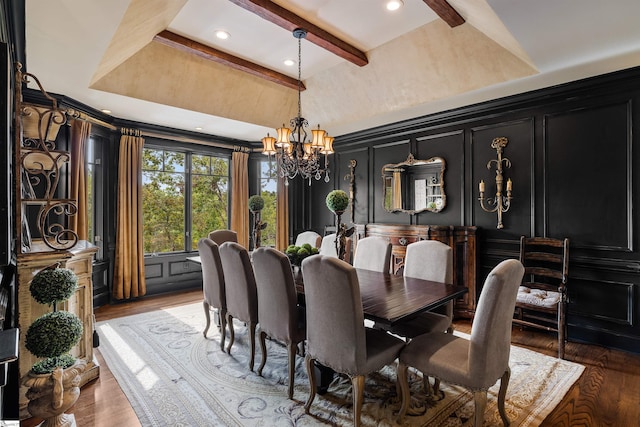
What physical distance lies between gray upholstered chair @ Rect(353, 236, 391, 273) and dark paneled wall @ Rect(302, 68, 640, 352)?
1585mm

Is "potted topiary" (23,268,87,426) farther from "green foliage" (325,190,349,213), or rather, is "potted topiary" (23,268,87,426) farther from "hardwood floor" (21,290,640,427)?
"green foliage" (325,190,349,213)

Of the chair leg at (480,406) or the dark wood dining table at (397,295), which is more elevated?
the dark wood dining table at (397,295)

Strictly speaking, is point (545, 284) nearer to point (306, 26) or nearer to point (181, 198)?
point (306, 26)

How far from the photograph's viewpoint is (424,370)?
6.53 feet

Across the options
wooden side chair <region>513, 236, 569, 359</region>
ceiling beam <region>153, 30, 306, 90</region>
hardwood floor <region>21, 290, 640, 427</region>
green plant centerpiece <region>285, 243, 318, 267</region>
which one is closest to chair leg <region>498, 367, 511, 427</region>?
hardwood floor <region>21, 290, 640, 427</region>

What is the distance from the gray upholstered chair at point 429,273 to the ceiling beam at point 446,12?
1.97 metres

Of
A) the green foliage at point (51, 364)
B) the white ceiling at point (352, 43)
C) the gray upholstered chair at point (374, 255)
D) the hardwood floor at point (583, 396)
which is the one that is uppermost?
the white ceiling at point (352, 43)

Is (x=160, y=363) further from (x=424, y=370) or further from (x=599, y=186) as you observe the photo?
(x=599, y=186)

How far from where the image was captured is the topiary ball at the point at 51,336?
180 centimetres

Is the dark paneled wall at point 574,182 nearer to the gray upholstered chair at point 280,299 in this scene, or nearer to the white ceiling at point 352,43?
the white ceiling at point 352,43

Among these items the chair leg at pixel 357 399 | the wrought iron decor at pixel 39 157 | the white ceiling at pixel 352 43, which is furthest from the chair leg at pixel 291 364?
the white ceiling at pixel 352 43

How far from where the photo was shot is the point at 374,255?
136 inches

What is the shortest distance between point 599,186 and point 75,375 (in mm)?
4678

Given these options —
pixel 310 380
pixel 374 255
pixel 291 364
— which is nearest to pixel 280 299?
pixel 291 364
